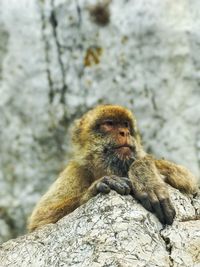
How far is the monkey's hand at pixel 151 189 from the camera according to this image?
708 cm

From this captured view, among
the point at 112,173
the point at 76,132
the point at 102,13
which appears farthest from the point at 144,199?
the point at 102,13

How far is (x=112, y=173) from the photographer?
8.18 meters

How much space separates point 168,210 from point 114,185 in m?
0.46

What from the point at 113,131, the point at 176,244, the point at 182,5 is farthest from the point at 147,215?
the point at 182,5

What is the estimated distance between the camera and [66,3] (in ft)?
39.5

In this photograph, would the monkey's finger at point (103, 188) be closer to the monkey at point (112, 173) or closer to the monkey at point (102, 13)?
the monkey at point (112, 173)

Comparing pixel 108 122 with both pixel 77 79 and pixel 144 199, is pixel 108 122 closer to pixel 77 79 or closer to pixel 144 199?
pixel 144 199

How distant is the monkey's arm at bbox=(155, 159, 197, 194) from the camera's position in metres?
7.91

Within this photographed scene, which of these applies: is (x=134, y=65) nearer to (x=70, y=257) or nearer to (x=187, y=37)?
(x=187, y=37)

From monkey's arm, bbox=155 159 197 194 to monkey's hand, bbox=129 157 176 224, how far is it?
1.13ft

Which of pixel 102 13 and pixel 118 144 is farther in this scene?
pixel 102 13

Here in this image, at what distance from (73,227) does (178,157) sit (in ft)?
15.3

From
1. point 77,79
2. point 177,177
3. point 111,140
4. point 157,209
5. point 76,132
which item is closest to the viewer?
point 157,209

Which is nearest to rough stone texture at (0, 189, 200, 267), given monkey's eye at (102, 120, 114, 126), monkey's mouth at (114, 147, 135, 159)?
monkey's mouth at (114, 147, 135, 159)
